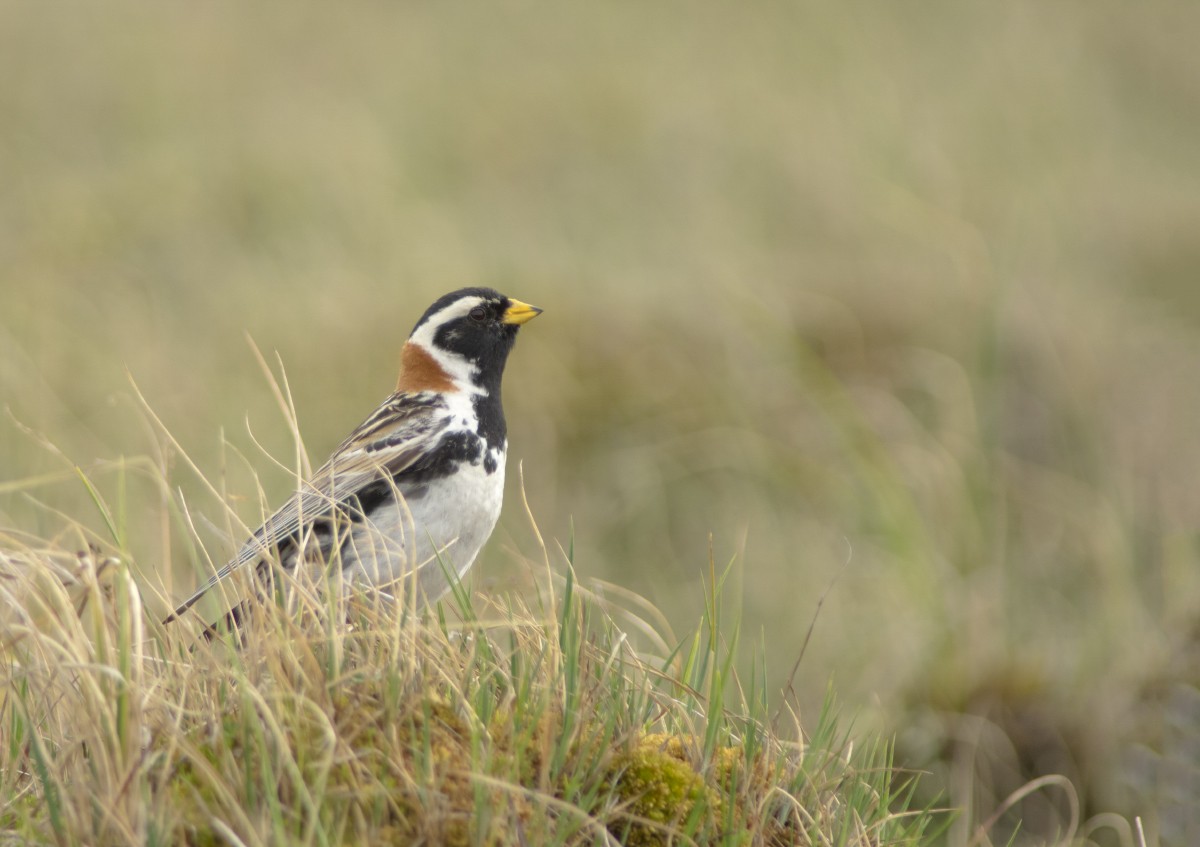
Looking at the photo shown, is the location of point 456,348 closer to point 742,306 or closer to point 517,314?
point 517,314

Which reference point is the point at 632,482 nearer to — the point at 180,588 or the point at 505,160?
the point at 180,588

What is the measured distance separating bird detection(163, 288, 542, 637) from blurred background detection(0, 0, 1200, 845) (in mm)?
286

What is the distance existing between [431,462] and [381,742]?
190 cm

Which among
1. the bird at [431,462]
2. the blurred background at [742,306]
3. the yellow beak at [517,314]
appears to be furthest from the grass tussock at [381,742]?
the yellow beak at [517,314]

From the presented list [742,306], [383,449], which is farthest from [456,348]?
[742,306]

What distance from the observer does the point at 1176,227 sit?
14.4 meters

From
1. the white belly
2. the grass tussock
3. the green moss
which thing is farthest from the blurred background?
the green moss

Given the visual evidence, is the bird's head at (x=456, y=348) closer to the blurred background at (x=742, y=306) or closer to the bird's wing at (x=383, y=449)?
the bird's wing at (x=383, y=449)

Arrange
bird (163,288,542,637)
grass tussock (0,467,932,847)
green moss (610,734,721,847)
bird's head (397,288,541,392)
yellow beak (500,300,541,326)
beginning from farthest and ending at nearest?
yellow beak (500,300,541,326) < bird's head (397,288,541,392) < bird (163,288,542,637) < green moss (610,734,721,847) < grass tussock (0,467,932,847)

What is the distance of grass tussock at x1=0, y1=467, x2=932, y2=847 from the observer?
2.56m

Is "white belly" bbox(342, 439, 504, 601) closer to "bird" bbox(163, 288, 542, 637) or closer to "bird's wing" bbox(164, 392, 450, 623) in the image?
"bird" bbox(163, 288, 542, 637)

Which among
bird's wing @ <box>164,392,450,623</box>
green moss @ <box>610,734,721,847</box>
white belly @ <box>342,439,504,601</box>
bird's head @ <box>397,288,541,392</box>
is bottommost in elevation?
green moss @ <box>610,734,721,847</box>

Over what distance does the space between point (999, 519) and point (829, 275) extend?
4572 millimetres

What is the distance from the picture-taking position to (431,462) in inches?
178
